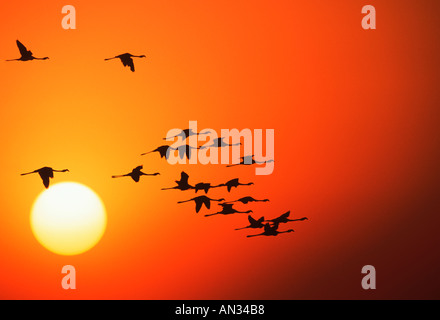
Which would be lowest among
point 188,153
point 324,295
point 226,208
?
point 324,295

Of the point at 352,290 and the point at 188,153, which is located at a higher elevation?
the point at 188,153
